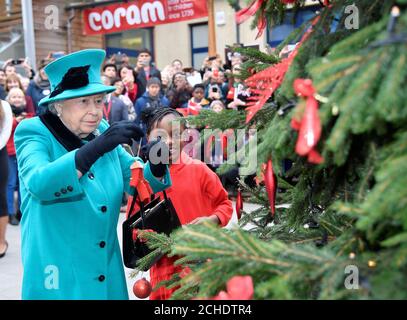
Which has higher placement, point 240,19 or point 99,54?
point 240,19

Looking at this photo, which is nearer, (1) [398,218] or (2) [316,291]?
(1) [398,218]

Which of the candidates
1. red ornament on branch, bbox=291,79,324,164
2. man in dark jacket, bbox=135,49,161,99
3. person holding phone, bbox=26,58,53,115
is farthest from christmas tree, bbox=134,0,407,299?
man in dark jacket, bbox=135,49,161,99

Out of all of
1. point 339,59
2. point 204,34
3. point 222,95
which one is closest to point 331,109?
point 339,59

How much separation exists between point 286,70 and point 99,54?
3.39 ft

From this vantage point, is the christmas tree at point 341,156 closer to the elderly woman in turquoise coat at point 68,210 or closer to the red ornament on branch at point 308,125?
the red ornament on branch at point 308,125

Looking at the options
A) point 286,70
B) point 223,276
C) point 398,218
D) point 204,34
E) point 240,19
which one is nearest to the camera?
point 398,218

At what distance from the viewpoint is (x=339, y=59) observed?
40.1 inches

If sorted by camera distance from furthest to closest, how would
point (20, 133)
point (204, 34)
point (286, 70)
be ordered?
point (204, 34) → point (20, 133) → point (286, 70)

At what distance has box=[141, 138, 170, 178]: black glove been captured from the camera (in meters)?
2.14

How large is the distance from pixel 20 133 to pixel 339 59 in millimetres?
1437

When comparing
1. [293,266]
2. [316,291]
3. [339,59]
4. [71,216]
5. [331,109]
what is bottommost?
[71,216]

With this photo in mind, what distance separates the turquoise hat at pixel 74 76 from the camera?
2.00 m

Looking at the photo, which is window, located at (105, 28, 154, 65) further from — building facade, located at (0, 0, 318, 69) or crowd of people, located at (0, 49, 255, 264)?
crowd of people, located at (0, 49, 255, 264)

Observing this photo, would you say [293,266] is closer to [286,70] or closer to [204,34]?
[286,70]
